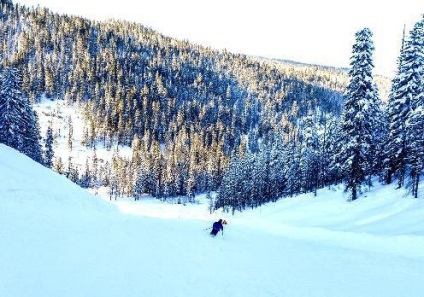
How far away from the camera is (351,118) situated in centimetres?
3794

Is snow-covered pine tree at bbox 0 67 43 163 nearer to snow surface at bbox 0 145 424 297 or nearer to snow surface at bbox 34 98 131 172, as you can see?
snow surface at bbox 0 145 424 297

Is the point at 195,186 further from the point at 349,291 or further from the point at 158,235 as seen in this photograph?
the point at 349,291

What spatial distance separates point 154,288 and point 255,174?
70165mm

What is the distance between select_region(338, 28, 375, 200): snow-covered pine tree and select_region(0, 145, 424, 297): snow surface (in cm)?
1083

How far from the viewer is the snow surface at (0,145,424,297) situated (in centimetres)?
1171

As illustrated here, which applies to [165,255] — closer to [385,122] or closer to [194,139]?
[385,122]

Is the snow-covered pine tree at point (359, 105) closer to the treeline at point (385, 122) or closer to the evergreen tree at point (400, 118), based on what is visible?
the treeline at point (385, 122)

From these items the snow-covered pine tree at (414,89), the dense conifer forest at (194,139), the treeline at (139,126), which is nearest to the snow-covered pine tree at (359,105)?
the dense conifer forest at (194,139)

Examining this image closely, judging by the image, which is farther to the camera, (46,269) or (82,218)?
(82,218)

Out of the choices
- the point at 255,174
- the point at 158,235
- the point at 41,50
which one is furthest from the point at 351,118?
the point at 41,50

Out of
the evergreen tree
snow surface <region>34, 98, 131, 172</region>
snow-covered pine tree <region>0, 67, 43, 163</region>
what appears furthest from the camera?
snow surface <region>34, 98, 131, 172</region>

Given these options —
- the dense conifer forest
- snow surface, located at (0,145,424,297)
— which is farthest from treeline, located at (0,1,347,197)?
snow surface, located at (0,145,424,297)

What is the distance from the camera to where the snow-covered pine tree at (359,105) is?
36.7 meters

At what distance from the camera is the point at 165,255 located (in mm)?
15344
